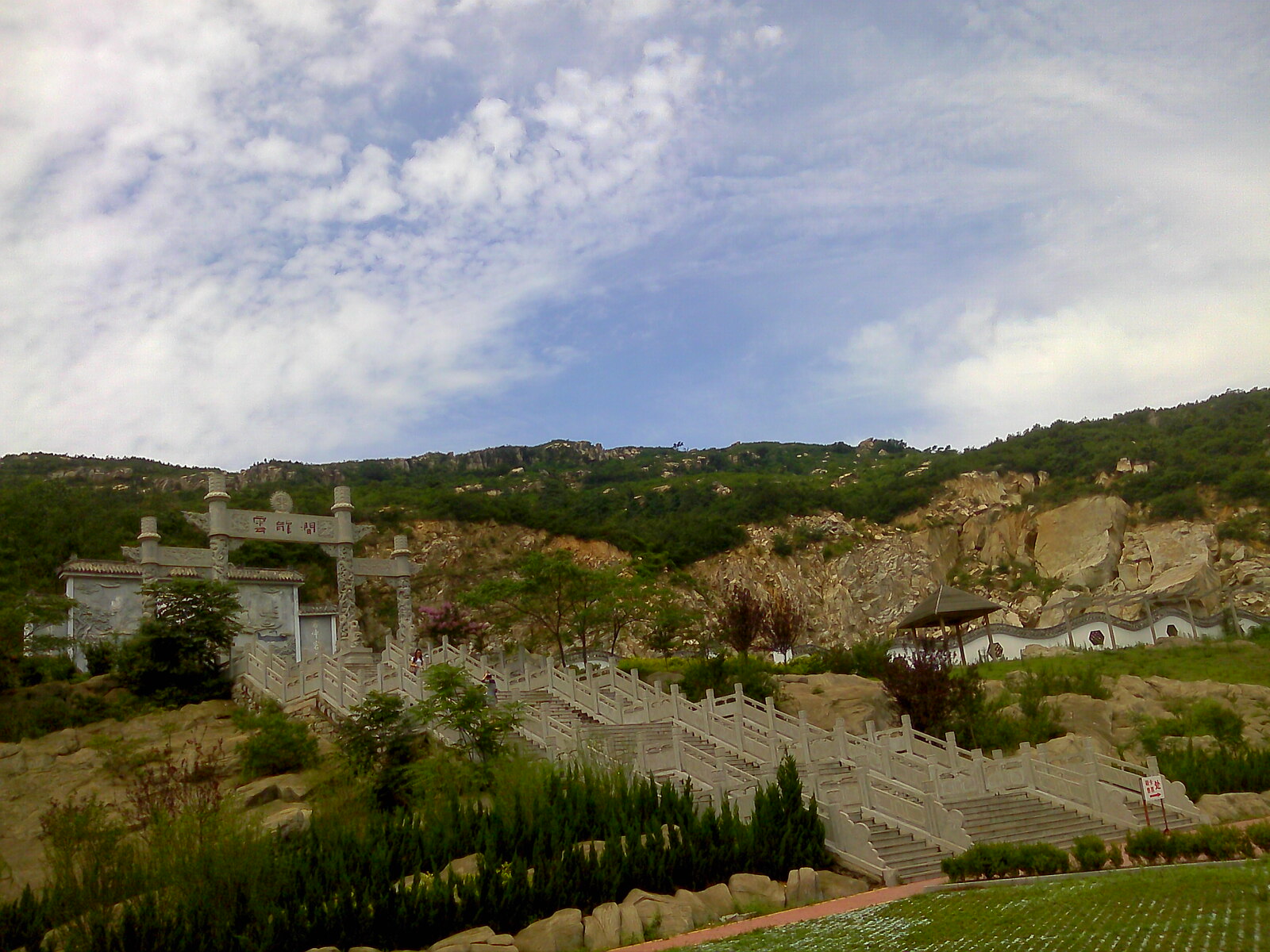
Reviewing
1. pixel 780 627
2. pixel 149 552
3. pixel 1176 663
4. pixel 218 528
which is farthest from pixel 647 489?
pixel 149 552

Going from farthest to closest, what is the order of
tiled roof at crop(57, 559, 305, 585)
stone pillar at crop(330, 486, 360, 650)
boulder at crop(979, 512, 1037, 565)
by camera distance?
boulder at crop(979, 512, 1037, 565) → tiled roof at crop(57, 559, 305, 585) → stone pillar at crop(330, 486, 360, 650)

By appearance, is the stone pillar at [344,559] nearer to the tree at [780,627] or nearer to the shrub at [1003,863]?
the tree at [780,627]

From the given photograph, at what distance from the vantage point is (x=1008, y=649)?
128 ft

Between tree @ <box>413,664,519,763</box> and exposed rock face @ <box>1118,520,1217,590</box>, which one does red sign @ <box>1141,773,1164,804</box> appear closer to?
tree @ <box>413,664,519,763</box>

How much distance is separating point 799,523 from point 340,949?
5142cm

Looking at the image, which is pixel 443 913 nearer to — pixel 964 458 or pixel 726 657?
pixel 726 657

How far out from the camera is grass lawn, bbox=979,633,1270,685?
95.3 feet

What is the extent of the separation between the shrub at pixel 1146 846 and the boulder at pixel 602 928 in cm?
676

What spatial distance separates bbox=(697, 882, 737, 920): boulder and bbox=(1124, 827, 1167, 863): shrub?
17.4ft

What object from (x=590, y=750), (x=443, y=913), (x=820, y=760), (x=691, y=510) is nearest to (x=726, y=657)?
(x=820, y=760)

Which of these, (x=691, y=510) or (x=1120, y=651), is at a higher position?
(x=691, y=510)

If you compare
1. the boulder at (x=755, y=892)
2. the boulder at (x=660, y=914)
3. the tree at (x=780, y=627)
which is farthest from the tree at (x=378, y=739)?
the tree at (x=780, y=627)

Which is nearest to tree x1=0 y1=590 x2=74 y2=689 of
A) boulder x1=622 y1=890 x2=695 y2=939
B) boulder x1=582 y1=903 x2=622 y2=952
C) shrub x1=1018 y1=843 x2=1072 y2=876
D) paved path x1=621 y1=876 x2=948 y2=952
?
boulder x1=582 y1=903 x2=622 y2=952

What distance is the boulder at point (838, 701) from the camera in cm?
2433
